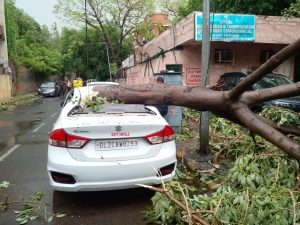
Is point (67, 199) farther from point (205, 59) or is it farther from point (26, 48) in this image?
point (26, 48)

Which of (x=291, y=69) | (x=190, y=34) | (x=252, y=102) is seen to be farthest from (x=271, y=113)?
(x=291, y=69)

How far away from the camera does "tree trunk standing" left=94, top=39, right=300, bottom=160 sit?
2.04 metres

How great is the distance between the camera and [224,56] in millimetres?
15859

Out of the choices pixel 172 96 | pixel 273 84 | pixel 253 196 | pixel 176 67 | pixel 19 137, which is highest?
pixel 176 67

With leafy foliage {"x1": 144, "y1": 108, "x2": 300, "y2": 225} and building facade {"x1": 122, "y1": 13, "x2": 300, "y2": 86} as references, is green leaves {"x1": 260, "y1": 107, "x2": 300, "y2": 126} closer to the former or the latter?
leafy foliage {"x1": 144, "y1": 108, "x2": 300, "y2": 225}

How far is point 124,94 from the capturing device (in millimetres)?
2691

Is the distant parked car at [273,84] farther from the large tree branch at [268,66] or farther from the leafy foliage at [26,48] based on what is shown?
the leafy foliage at [26,48]

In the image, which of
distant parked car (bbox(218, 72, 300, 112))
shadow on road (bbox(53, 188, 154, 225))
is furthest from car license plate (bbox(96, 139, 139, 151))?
distant parked car (bbox(218, 72, 300, 112))

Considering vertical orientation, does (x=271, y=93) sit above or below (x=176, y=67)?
below

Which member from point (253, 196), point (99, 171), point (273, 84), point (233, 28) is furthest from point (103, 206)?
point (233, 28)

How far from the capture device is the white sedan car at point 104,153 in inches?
173

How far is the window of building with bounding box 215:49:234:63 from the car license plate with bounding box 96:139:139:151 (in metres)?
12.0

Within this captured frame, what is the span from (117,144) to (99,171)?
0.42 meters

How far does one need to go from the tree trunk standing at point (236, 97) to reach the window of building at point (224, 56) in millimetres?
13601
